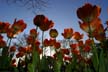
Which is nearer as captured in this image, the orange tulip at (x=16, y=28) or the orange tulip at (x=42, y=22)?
the orange tulip at (x=42, y=22)

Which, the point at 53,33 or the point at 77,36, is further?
the point at 77,36

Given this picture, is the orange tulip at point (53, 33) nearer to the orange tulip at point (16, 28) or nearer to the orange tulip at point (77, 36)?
the orange tulip at point (16, 28)

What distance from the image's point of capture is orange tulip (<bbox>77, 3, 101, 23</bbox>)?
204cm

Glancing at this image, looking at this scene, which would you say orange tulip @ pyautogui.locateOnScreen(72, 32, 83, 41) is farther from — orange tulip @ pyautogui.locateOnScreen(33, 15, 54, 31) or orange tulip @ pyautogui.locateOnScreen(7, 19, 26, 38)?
orange tulip @ pyautogui.locateOnScreen(33, 15, 54, 31)

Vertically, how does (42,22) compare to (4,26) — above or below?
below

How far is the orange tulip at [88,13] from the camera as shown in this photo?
2039 millimetres

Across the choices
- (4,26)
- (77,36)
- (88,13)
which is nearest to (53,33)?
(4,26)

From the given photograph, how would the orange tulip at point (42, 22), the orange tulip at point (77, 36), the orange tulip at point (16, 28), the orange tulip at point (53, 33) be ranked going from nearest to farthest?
1. the orange tulip at point (42, 22)
2. the orange tulip at point (16, 28)
3. the orange tulip at point (53, 33)
4. the orange tulip at point (77, 36)

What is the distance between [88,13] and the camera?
2.09m

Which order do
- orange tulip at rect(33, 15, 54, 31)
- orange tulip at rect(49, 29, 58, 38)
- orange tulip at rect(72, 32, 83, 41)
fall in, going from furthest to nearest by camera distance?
orange tulip at rect(72, 32, 83, 41) → orange tulip at rect(49, 29, 58, 38) → orange tulip at rect(33, 15, 54, 31)

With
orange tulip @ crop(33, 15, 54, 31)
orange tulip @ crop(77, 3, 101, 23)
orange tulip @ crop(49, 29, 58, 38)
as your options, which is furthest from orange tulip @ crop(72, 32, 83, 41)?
orange tulip @ crop(77, 3, 101, 23)

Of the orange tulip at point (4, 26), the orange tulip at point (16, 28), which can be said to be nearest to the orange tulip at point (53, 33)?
the orange tulip at point (16, 28)

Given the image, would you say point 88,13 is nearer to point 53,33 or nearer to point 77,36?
point 53,33

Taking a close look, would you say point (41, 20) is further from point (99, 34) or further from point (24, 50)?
point (24, 50)
